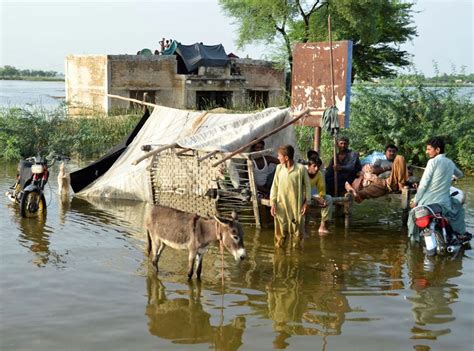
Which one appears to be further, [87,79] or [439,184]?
[87,79]

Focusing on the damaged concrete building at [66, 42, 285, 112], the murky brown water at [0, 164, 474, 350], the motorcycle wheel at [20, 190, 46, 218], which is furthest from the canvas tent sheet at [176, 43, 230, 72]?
the murky brown water at [0, 164, 474, 350]

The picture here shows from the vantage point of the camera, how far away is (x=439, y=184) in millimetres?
8625

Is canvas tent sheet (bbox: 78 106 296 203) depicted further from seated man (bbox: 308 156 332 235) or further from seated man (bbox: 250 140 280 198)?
seated man (bbox: 308 156 332 235)

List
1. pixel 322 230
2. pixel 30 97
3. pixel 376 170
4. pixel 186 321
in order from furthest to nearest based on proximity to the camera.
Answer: pixel 30 97, pixel 376 170, pixel 322 230, pixel 186 321

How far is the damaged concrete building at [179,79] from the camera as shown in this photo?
28031mm

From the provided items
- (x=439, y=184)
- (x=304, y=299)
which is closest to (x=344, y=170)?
(x=439, y=184)

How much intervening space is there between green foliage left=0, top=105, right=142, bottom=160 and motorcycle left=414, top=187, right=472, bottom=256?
1106cm

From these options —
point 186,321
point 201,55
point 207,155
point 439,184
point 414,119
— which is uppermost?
point 201,55

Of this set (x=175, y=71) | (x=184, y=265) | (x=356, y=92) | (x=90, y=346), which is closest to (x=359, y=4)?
(x=175, y=71)

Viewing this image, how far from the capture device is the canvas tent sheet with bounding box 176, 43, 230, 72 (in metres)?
30.6

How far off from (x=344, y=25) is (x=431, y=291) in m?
23.3

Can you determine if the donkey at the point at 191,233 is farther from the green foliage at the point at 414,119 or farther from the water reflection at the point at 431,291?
the green foliage at the point at 414,119

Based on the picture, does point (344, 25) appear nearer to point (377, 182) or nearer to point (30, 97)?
point (377, 182)

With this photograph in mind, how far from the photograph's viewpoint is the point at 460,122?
50.5 ft
